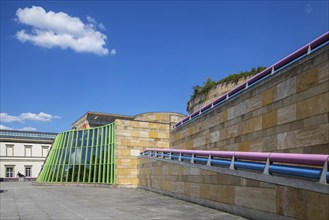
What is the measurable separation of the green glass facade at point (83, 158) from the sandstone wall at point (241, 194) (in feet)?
34.2

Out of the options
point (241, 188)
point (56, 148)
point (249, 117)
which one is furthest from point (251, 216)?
point (56, 148)

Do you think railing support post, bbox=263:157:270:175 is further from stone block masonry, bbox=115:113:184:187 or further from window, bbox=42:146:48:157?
window, bbox=42:146:48:157

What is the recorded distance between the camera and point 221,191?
42.0ft

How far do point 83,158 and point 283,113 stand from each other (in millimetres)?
24967

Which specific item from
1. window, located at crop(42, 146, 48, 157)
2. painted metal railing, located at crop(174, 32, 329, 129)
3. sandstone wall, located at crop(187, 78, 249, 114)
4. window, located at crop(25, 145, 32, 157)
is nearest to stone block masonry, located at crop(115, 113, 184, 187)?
sandstone wall, located at crop(187, 78, 249, 114)

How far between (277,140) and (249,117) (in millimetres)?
1973

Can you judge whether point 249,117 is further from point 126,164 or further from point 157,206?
point 126,164

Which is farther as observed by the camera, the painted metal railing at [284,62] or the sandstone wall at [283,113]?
the painted metal railing at [284,62]

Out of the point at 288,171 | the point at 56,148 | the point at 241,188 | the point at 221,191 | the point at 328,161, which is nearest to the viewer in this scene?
the point at 328,161

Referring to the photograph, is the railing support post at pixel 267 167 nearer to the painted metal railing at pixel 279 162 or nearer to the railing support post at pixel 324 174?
the painted metal railing at pixel 279 162

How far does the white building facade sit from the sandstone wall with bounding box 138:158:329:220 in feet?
192

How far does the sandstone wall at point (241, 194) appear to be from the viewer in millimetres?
8266

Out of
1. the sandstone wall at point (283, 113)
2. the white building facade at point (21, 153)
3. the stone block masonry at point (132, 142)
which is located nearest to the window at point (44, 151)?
the white building facade at point (21, 153)

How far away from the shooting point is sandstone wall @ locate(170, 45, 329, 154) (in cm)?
850
